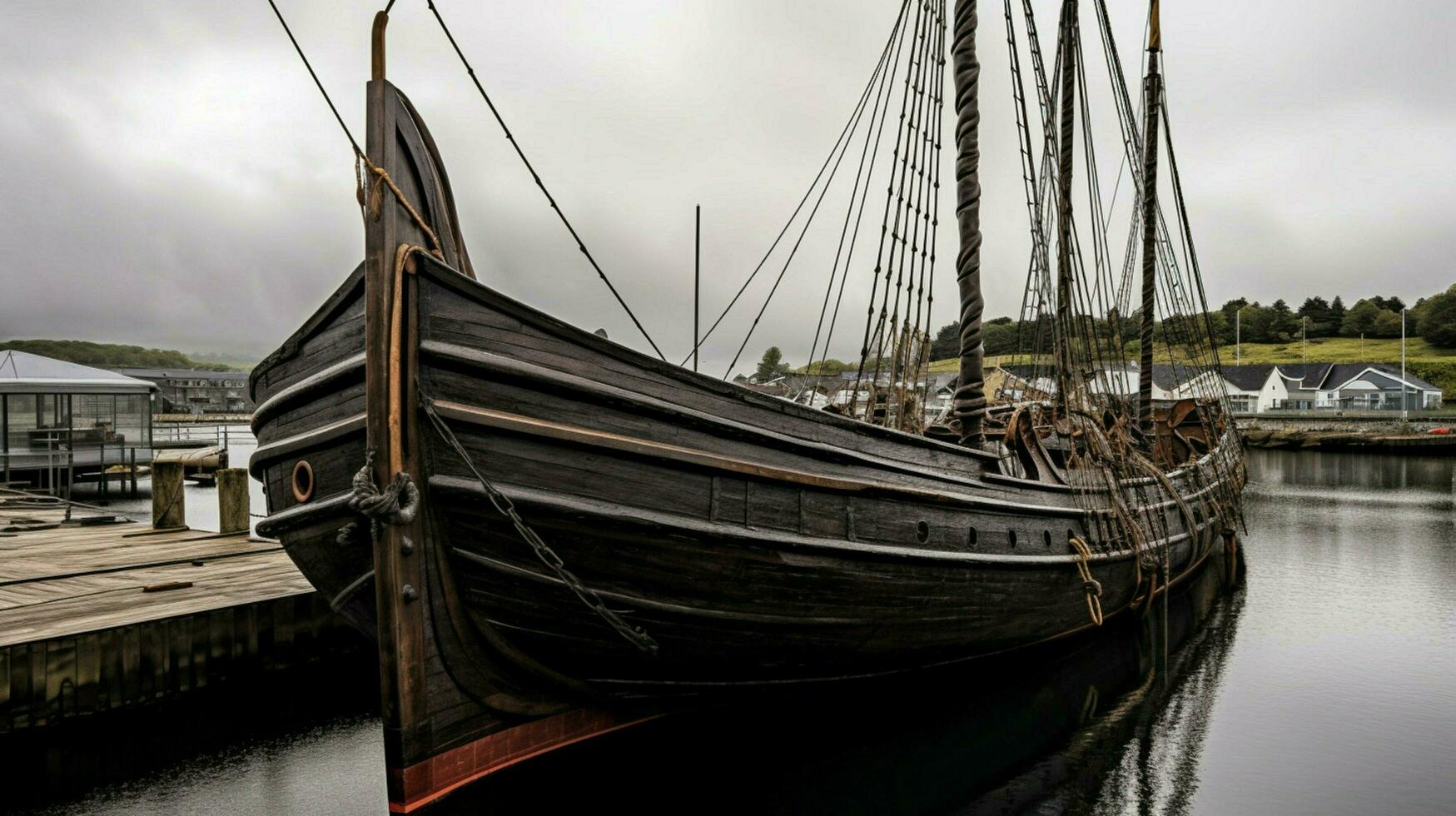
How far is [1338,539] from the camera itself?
59.7 feet

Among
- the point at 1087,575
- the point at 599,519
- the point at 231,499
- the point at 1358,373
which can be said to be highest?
the point at 1358,373

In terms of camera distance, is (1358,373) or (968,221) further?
(1358,373)

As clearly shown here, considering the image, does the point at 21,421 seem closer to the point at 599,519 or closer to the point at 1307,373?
the point at 599,519

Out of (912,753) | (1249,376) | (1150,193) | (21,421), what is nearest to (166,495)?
(912,753)

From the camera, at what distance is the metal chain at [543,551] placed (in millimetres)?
4312

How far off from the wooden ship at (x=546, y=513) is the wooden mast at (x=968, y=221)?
1.11 metres

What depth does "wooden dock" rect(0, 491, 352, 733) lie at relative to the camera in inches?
244

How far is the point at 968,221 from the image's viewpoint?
810cm

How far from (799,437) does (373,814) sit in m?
4.18

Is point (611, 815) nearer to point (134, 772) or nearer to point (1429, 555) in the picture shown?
point (134, 772)

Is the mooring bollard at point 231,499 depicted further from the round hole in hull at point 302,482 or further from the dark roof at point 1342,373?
the dark roof at point 1342,373

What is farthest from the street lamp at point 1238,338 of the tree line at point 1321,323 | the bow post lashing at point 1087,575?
the bow post lashing at point 1087,575

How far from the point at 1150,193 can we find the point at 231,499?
18823mm

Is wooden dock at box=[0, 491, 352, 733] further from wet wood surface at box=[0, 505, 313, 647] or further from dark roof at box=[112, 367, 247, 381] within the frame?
dark roof at box=[112, 367, 247, 381]
